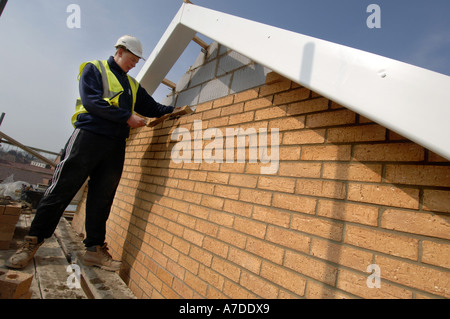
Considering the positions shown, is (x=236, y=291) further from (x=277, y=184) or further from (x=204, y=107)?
(x=204, y=107)

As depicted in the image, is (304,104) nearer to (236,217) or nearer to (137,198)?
(236,217)

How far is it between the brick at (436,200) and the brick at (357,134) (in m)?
0.28

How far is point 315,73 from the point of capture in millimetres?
1061

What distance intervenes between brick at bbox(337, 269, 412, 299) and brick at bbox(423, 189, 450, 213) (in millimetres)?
328

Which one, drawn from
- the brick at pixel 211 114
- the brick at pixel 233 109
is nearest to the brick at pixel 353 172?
the brick at pixel 233 109

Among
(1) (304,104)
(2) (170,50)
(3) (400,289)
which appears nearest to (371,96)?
(1) (304,104)

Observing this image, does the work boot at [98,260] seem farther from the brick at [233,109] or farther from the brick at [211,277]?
the brick at [233,109]

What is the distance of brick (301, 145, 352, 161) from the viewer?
1138 mm

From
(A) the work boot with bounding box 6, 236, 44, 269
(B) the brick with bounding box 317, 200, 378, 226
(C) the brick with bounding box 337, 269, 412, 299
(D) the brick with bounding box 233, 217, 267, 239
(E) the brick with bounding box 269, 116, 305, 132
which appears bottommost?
(A) the work boot with bounding box 6, 236, 44, 269

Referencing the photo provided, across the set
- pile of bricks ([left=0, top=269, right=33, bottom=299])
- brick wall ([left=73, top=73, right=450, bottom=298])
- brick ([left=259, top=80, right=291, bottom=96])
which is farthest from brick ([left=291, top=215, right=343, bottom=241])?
pile of bricks ([left=0, top=269, right=33, bottom=299])

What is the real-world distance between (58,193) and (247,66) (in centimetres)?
205

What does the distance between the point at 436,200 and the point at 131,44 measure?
2.83 metres

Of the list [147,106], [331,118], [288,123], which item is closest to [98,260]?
[147,106]
